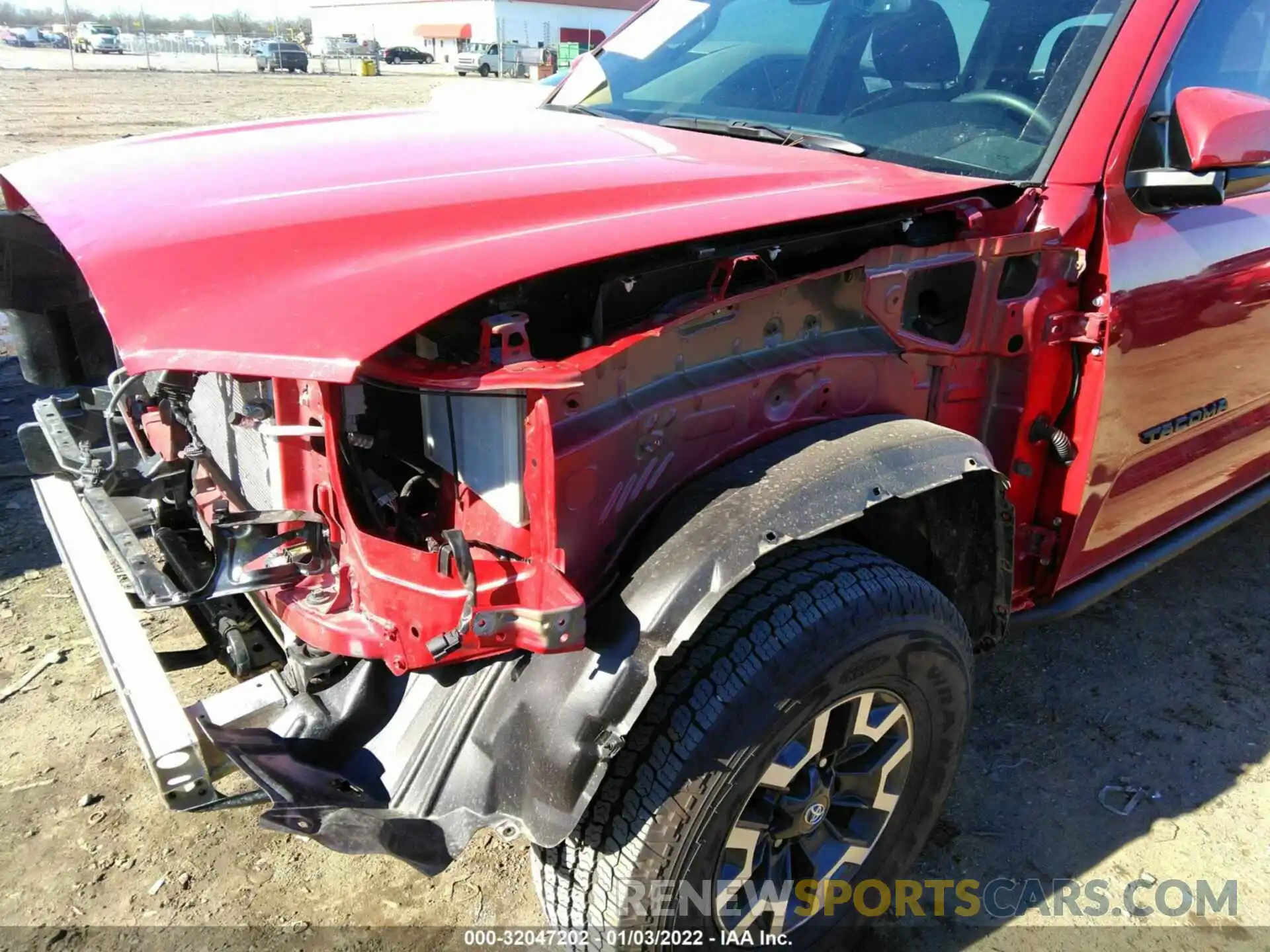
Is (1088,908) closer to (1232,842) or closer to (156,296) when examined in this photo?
(1232,842)

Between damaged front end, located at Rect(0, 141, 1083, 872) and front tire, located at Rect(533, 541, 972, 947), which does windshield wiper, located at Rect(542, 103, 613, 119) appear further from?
front tire, located at Rect(533, 541, 972, 947)

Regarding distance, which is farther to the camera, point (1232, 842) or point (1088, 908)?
point (1232, 842)

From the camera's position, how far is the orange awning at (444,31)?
52656 millimetres

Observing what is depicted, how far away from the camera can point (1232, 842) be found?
253 cm

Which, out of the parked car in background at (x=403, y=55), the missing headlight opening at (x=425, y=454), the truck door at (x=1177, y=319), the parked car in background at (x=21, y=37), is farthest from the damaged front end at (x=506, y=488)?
the parked car in background at (x=21, y=37)

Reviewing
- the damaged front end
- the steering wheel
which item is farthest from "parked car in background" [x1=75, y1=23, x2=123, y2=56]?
the damaged front end

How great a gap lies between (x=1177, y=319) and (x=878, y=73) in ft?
3.41

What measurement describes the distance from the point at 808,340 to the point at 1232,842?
1.82 meters

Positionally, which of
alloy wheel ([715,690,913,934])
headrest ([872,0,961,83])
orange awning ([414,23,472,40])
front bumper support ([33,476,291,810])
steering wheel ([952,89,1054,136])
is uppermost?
orange awning ([414,23,472,40])

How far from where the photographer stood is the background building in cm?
4991

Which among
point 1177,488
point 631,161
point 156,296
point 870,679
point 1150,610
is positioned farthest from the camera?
point 1150,610

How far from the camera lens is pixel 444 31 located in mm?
53656

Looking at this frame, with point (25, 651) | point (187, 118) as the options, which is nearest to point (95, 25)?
point (187, 118)

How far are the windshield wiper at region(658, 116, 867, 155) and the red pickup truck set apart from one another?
0.02m
